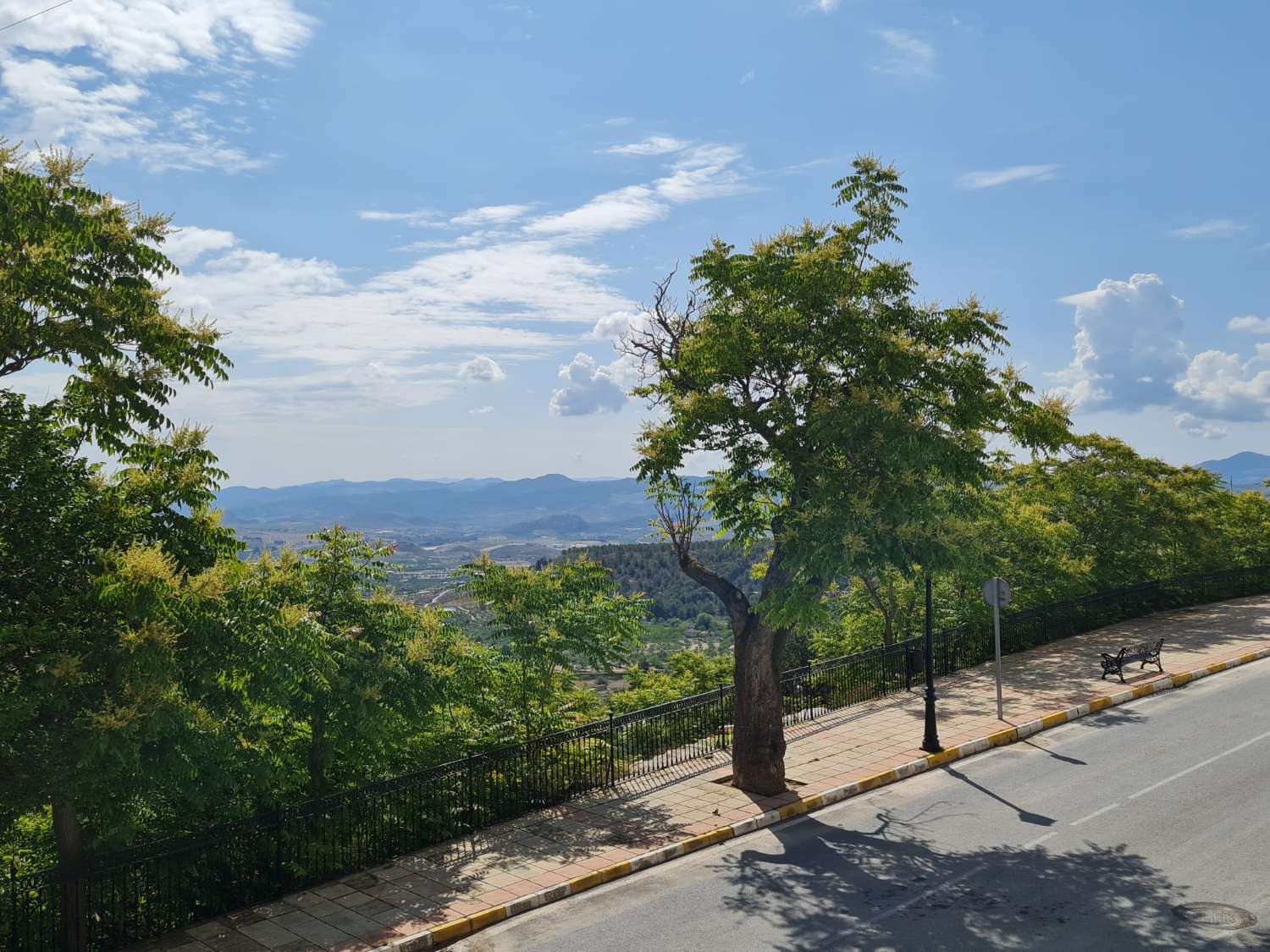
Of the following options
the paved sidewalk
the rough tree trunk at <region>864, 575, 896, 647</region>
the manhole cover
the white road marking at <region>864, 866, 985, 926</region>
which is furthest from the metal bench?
the manhole cover

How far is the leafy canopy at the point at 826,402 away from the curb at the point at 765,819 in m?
3.20

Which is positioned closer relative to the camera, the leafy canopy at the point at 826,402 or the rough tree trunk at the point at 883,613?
the leafy canopy at the point at 826,402

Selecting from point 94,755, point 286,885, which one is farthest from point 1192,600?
point 94,755

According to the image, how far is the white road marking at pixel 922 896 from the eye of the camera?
1136 cm

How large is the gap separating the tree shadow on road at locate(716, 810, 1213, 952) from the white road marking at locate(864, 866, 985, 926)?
2 cm

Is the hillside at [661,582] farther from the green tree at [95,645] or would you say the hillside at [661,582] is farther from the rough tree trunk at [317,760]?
the green tree at [95,645]

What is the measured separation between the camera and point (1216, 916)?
10859 mm

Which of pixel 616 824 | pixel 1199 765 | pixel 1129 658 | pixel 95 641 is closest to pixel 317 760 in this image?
pixel 616 824

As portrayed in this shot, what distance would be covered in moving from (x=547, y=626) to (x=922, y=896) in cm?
824

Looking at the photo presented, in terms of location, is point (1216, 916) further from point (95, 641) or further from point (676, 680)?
point (676, 680)

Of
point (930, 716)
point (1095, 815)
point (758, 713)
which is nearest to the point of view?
point (1095, 815)

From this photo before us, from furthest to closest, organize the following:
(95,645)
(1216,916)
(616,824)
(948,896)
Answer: (616,824), (948,896), (1216,916), (95,645)

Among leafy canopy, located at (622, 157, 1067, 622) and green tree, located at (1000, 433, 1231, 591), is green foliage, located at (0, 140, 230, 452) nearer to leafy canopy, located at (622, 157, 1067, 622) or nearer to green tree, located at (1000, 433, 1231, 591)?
leafy canopy, located at (622, 157, 1067, 622)

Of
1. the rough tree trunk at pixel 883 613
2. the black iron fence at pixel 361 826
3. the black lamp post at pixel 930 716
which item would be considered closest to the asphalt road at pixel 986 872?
the black lamp post at pixel 930 716
